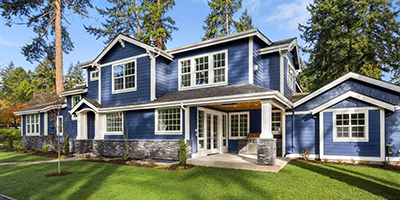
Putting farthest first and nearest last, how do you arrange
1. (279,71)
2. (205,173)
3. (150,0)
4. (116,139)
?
(150,0)
(116,139)
(279,71)
(205,173)

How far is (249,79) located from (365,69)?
39.1ft

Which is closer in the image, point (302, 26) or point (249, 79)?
point (249, 79)

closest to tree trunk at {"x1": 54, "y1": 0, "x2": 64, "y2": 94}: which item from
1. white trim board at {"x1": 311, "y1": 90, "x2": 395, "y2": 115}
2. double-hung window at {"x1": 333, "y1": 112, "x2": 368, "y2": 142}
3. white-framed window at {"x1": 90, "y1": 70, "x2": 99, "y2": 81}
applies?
white-framed window at {"x1": 90, "y1": 70, "x2": 99, "y2": 81}

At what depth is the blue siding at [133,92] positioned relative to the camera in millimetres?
12289

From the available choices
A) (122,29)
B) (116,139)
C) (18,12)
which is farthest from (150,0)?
(116,139)

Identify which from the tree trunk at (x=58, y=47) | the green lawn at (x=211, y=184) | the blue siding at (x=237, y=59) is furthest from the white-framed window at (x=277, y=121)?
the tree trunk at (x=58, y=47)

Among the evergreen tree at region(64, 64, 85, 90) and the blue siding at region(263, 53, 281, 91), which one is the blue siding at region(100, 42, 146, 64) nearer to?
the blue siding at region(263, 53, 281, 91)

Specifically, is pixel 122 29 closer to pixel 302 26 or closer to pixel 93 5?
pixel 93 5

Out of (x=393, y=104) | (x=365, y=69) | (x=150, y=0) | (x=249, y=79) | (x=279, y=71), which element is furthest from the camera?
(x=150, y=0)

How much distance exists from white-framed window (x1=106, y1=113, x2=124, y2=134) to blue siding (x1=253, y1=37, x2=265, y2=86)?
24.9ft

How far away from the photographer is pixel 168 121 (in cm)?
1123

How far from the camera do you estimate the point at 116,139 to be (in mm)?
12750

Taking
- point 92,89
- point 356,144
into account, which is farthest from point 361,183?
point 92,89

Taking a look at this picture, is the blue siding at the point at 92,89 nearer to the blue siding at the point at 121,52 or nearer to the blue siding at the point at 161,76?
the blue siding at the point at 121,52
